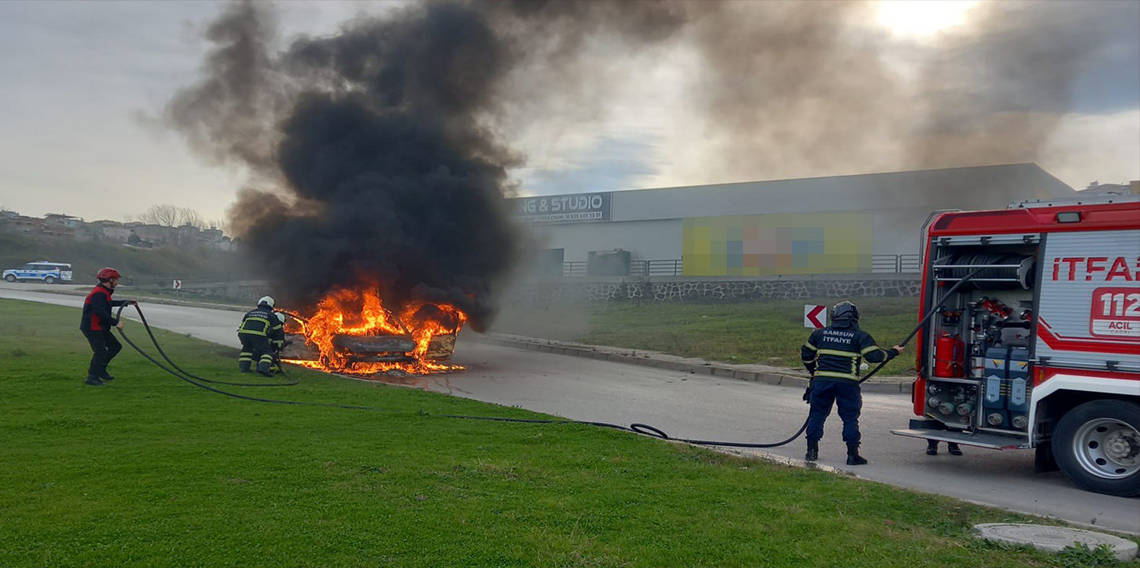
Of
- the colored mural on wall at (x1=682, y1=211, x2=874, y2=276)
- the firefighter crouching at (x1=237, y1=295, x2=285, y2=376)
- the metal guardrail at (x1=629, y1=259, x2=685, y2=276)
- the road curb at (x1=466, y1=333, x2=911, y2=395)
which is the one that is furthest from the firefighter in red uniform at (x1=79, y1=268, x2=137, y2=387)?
the metal guardrail at (x1=629, y1=259, x2=685, y2=276)

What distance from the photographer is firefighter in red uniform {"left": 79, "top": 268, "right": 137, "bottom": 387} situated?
11.0 meters

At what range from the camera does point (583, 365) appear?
18062 millimetres

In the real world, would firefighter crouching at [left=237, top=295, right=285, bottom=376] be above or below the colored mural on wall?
below

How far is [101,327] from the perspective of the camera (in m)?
11.3

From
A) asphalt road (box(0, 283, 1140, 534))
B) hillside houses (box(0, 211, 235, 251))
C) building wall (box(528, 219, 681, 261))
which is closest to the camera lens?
asphalt road (box(0, 283, 1140, 534))

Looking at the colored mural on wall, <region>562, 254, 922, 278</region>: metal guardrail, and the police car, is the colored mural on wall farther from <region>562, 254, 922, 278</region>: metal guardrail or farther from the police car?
the police car

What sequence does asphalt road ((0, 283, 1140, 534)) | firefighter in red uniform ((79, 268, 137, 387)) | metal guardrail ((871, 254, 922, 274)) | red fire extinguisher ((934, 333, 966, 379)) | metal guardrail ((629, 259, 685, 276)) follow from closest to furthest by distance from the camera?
asphalt road ((0, 283, 1140, 534)), red fire extinguisher ((934, 333, 966, 379)), firefighter in red uniform ((79, 268, 137, 387)), metal guardrail ((871, 254, 922, 274)), metal guardrail ((629, 259, 685, 276))

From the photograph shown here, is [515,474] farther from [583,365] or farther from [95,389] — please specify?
[583,365]

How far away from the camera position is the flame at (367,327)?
15422mm

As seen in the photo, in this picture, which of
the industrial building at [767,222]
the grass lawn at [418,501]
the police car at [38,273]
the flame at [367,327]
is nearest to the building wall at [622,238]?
the industrial building at [767,222]

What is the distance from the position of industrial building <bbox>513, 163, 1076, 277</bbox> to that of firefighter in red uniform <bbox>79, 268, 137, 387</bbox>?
10.5 meters

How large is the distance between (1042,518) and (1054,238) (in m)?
3.07

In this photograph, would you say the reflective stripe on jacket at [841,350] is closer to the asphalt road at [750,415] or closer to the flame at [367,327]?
the asphalt road at [750,415]

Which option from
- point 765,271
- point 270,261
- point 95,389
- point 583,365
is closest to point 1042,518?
point 95,389
